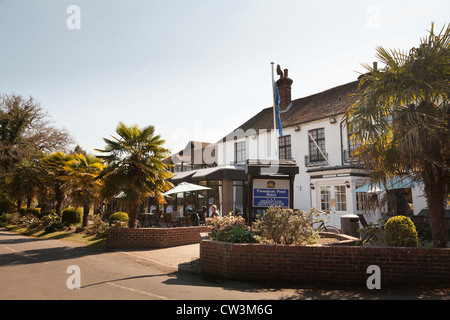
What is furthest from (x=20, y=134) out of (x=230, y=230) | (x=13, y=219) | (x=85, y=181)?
(x=230, y=230)

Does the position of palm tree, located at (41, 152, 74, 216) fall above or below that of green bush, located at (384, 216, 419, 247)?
above

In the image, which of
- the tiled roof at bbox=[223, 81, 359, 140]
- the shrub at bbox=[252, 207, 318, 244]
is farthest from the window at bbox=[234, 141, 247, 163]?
the shrub at bbox=[252, 207, 318, 244]

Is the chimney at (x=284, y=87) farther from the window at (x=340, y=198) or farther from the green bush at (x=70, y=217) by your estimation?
the green bush at (x=70, y=217)

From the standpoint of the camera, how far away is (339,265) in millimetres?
6527

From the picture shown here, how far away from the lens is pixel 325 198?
20234mm

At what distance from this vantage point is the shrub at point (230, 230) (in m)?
7.68

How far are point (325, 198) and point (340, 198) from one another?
45.8 inches

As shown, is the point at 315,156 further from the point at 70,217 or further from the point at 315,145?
the point at 70,217

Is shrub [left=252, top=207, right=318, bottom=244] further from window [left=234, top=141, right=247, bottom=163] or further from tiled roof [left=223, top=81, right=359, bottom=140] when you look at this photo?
window [left=234, top=141, right=247, bottom=163]

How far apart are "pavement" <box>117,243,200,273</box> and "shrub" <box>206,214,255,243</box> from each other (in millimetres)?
1002

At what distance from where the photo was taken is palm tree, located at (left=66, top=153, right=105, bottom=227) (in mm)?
16230

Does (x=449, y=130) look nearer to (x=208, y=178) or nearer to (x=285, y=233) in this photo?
(x=285, y=233)
